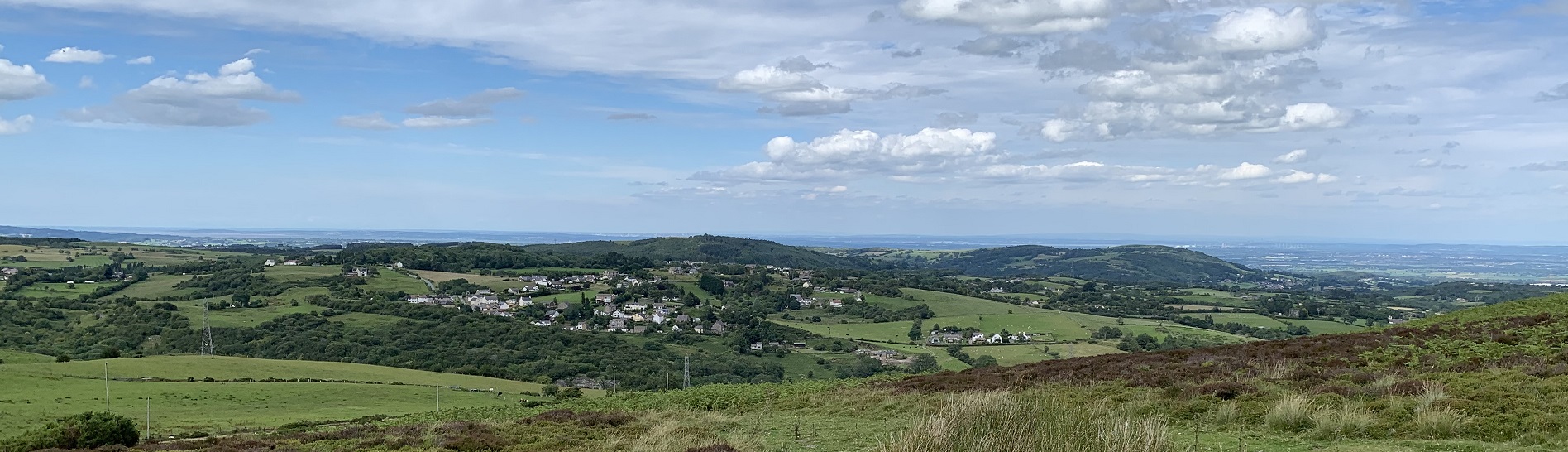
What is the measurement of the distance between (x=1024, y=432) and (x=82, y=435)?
2441 centimetres

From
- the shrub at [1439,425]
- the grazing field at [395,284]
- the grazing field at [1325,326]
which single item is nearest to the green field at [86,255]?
the grazing field at [395,284]

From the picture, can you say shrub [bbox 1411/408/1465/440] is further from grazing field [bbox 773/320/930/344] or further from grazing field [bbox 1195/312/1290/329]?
grazing field [bbox 1195/312/1290/329]

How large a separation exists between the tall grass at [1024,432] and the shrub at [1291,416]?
6213 mm

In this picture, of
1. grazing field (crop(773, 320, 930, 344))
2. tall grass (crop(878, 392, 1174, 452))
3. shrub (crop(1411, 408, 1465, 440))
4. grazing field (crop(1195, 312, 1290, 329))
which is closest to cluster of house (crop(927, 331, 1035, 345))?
grazing field (crop(773, 320, 930, 344))

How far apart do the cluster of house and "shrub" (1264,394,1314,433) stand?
91097mm

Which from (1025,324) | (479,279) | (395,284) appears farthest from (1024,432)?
(479,279)

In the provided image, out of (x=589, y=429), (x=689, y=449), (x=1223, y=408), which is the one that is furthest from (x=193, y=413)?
(x=1223, y=408)

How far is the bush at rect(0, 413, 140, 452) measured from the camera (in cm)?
2219

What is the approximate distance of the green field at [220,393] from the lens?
149 feet

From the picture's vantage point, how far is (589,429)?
20703 mm

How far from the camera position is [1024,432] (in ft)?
29.4

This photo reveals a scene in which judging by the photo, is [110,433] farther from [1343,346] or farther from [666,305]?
[666,305]

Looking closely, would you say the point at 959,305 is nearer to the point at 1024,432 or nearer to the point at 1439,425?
the point at 1439,425

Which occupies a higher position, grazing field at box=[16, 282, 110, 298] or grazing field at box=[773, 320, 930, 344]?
grazing field at box=[16, 282, 110, 298]
